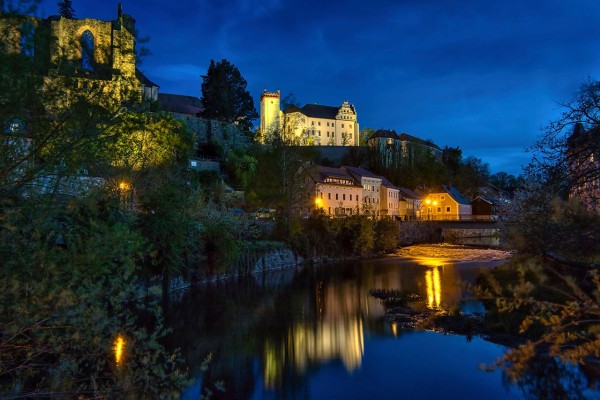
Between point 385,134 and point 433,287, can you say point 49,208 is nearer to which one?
point 433,287

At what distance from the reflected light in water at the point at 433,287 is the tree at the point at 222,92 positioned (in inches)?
1547

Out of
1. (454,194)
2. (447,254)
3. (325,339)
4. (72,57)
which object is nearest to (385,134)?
(454,194)

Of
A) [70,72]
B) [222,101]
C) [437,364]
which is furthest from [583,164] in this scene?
[222,101]

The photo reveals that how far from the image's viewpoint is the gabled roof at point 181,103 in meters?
67.9

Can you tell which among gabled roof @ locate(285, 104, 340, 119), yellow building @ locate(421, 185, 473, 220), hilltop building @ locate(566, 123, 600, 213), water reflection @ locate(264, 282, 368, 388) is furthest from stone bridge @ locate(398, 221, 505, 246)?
gabled roof @ locate(285, 104, 340, 119)

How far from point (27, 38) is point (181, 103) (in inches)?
2849

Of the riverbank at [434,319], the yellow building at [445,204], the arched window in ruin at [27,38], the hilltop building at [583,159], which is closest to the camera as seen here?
the arched window in ruin at [27,38]

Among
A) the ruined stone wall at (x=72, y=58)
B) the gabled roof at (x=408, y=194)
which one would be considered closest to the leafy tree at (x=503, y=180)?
the gabled roof at (x=408, y=194)

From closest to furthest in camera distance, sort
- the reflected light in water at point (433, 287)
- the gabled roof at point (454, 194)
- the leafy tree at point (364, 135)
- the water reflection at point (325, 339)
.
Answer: the water reflection at point (325, 339)
the reflected light in water at point (433, 287)
the gabled roof at point (454, 194)
the leafy tree at point (364, 135)

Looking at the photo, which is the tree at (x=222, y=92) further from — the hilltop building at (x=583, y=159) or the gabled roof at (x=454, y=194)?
the hilltop building at (x=583, y=159)

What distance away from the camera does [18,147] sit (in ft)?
16.8

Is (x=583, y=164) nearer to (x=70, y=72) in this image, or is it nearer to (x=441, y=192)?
(x=70, y=72)

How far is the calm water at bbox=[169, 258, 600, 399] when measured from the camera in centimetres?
1177

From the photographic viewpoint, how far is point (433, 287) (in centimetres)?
2616
